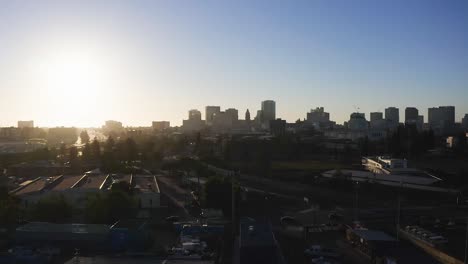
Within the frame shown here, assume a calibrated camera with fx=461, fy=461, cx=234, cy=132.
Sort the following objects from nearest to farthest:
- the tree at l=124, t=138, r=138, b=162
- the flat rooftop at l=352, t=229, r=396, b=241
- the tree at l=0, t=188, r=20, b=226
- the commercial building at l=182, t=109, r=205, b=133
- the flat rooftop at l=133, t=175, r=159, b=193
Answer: the flat rooftop at l=352, t=229, r=396, b=241
the tree at l=0, t=188, r=20, b=226
the flat rooftop at l=133, t=175, r=159, b=193
the tree at l=124, t=138, r=138, b=162
the commercial building at l=182, t=109, r=205, b=133

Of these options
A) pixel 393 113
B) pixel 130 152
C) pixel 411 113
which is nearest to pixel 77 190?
pixel 130 152

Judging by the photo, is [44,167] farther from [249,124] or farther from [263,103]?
[263,103]

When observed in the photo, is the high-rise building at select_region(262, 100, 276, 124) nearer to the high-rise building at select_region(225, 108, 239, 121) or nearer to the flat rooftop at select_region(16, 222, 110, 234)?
the high-rise building at select_region(225, 108, 239, 121)

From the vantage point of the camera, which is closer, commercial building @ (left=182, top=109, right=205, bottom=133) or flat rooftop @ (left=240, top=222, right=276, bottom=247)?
flat rooftop @ (left=240, top=222, right=276, bottom=247)

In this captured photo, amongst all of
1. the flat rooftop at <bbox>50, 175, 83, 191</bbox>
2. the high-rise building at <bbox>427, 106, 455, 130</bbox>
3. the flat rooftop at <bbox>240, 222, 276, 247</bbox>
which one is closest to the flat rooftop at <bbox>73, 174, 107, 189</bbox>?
the flat rooftop at <bbox>50, 175, 83, 191</bbox>

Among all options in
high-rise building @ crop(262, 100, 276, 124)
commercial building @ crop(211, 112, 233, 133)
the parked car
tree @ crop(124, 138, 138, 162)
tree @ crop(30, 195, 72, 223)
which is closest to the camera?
the parked car

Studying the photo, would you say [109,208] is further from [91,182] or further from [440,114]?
[440,114]

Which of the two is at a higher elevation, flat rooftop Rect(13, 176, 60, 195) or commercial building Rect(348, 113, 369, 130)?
commercial building Rect(348, 113, 369, 130)

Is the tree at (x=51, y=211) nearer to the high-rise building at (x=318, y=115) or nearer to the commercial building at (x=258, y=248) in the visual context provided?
the commercial building at (x=258, y=248)

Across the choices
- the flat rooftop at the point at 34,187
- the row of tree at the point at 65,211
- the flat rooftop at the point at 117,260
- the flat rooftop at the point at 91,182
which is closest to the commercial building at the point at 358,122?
the flat rooftop at the point at 91,182
